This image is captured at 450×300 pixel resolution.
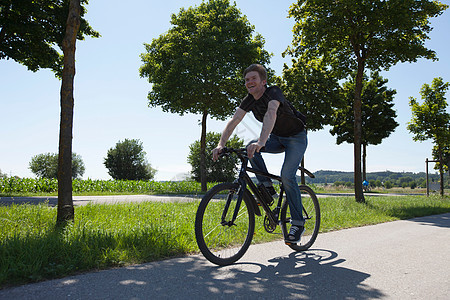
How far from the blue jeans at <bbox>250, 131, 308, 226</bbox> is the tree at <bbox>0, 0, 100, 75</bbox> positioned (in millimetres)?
13778

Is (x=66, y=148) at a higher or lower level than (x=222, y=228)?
higher

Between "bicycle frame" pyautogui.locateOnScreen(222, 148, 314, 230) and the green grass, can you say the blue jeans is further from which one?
the green grass

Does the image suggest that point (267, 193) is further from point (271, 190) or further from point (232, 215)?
point (232, 215)

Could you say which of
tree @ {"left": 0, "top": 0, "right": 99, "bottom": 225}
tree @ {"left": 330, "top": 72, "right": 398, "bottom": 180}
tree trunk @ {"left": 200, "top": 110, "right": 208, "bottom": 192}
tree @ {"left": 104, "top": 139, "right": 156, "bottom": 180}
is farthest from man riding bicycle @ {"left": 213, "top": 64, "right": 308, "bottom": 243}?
tree @ {"left": 104, "top": 139, "right": 156, "bottom": 180}

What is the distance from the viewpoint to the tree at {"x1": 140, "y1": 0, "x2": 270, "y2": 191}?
1911 cm

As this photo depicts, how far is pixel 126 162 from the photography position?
5241 centimetres

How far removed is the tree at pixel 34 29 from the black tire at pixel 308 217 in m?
13.9

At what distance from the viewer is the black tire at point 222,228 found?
3.24 m

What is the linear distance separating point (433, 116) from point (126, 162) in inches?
1688

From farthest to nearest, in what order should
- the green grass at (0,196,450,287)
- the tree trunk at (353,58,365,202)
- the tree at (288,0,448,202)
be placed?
the tree trunk at (353,58,365,202)
the tree at (288,0,448,202)
the green grass at (0,196,450,287)

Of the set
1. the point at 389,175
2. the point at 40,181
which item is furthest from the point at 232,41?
the point at 389,175

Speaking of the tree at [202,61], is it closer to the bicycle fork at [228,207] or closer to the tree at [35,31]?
the tree at [35,31]

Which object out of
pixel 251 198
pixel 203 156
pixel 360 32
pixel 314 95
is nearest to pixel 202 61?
pixel 203 156

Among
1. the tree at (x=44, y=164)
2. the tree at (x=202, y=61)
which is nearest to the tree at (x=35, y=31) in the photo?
the tree at (x=202, y=61)
